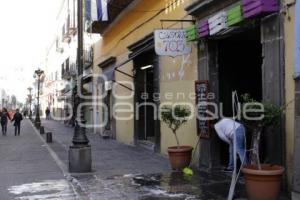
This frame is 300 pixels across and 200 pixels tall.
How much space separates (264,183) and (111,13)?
15.8 metres

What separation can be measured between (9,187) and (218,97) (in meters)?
5.12

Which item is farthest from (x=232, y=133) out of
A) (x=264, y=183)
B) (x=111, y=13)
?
(x=111, y=13)

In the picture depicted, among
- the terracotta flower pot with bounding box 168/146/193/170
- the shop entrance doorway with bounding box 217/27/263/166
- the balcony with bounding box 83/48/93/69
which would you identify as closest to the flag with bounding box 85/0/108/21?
the shop entrance doorway with bounding box 217/27/263/166

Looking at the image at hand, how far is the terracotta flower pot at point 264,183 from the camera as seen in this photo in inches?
308

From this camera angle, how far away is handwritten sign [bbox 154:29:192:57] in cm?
1269

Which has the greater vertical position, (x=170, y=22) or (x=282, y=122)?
(x=170, y=22)

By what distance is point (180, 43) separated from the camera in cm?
1286

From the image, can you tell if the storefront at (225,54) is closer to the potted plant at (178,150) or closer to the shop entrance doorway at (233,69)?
the shop entrance doorway at (233,69)

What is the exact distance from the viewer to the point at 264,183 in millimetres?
7832

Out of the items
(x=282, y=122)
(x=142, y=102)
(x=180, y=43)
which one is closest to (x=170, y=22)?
(x=180, y=43)

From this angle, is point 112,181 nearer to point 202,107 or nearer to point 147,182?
point 147,182

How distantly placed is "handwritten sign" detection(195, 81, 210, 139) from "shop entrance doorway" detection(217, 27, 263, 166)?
38cm

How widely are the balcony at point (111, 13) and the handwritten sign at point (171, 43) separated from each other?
299 inches

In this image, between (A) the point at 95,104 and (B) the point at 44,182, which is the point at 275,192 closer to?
(B) the point at 44,182
